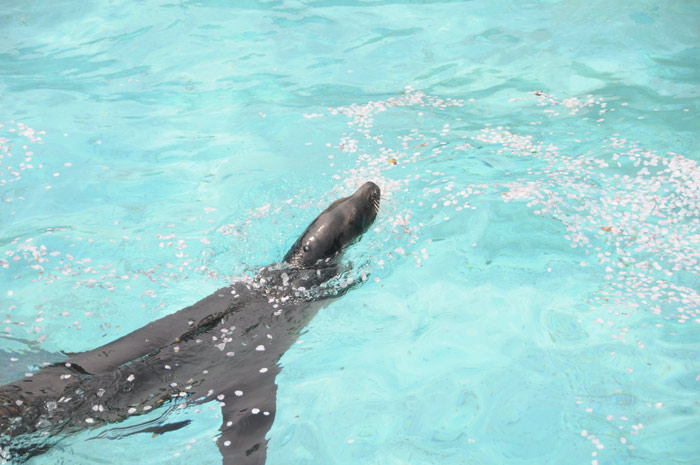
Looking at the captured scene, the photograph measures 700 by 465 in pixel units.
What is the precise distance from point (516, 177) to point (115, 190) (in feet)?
14.6

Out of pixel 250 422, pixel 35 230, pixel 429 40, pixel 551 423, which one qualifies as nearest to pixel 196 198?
pixel 35 230

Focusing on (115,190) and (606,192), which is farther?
(115,190)

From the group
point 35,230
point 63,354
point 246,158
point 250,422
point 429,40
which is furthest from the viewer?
point 429,40

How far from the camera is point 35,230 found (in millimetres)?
6012

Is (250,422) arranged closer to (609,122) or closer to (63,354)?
(63,354)

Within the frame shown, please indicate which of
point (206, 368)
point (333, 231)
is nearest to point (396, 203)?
point (333, 231)

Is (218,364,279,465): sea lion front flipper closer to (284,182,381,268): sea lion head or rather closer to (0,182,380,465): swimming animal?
(0,182,380,465): swimming animal

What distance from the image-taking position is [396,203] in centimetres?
614

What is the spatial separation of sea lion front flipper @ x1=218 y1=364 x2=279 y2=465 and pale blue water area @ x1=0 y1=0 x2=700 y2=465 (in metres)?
0.12

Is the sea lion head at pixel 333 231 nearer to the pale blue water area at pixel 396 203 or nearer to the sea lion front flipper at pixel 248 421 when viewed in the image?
the pale blue water area at pixel 396 203

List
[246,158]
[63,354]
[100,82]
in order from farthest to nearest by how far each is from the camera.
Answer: [100,82], [246,158], [63,354]

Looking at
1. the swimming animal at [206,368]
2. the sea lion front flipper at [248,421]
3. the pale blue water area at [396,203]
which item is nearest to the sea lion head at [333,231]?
the swimming animal at [206,368]

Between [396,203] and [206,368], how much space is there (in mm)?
2713

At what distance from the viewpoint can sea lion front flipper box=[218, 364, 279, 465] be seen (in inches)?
153
